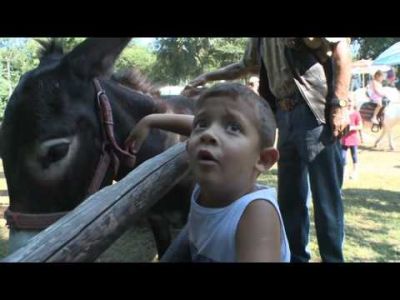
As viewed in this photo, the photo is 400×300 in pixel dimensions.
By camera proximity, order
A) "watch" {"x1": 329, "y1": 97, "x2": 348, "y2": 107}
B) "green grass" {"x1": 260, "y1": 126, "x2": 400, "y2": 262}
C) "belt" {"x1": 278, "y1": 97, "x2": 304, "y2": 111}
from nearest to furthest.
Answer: "watch" {"x1": 329, "y1": 97, "x2": 348, "y2": 107}
"belt" {"x1": 278, "y1": 97, "x2": 304, "y2": 111}
"green grass" {"x1": 260, "y1": 126, "x2": 400, "y2": 262}

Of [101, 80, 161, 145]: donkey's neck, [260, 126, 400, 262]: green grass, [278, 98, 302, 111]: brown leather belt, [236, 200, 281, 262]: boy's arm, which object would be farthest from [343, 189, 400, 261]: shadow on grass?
[236, 200, 281, 262]: boy's arm

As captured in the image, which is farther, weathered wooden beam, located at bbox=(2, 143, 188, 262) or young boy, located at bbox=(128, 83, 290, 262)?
young boy, located at bbox=(128, 83, 290, 262)

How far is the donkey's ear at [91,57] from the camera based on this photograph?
2346 mm

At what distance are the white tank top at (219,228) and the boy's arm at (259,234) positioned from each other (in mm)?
18

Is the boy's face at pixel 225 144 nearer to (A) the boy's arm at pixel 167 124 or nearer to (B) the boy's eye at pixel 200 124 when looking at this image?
(B) the boy's eye at pixel 200 124

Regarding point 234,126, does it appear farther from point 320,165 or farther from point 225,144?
point 320,165

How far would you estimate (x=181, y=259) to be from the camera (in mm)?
1592

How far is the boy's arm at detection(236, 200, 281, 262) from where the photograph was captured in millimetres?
1183

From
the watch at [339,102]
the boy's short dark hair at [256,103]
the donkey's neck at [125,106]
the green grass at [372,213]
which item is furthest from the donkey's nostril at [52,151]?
the green grass at [372,213]

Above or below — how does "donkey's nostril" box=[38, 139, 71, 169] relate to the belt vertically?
below

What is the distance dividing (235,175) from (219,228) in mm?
155

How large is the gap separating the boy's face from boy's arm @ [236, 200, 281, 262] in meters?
0.09

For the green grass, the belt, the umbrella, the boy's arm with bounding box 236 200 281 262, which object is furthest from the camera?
the umbrella

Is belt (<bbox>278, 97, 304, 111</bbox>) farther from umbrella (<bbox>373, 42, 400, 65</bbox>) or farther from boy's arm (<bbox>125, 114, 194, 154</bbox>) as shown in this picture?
umbrella (<bbox>373, 42, 400, 65</bbox>)
